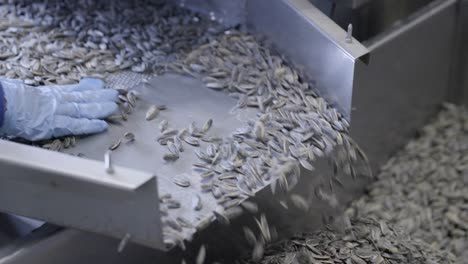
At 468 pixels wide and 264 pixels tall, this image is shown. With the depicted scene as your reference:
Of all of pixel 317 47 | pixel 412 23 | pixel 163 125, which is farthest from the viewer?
pixel 412 23

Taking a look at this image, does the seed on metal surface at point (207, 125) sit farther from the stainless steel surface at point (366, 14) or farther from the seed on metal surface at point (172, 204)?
the stainless steel surface at point (366, 14)

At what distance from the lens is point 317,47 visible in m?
2.17

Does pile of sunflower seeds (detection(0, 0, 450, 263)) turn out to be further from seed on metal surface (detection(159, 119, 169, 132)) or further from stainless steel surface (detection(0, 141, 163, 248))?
stainless steel surface (detection(0, 141, 163, 248))

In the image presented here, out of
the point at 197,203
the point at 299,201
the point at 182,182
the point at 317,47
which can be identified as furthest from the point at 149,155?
the point at 317,47

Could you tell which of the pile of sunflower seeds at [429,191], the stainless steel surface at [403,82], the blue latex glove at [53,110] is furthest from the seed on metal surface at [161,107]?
the pile of sunflower seeds at [429,191]

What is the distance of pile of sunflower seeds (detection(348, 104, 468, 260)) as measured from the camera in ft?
7.47

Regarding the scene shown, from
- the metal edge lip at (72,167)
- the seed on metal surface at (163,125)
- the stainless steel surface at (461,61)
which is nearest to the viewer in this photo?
the metal edge lip at (72,167)

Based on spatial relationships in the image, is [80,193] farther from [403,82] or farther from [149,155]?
[403,82]

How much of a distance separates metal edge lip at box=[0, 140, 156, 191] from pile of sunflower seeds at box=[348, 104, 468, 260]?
105cm

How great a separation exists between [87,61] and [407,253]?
3.87ft

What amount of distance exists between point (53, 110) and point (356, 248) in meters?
0.91

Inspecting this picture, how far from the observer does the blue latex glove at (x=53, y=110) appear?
74.7 inches

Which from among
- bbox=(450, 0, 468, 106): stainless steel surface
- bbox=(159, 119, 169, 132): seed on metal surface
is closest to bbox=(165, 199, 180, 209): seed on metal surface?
bbox=(159, 119, 169, 132): seed on metal surface

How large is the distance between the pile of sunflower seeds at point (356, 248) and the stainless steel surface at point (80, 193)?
1.69 feet
